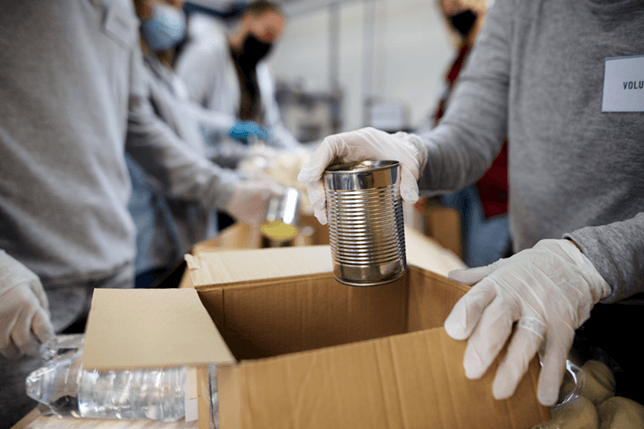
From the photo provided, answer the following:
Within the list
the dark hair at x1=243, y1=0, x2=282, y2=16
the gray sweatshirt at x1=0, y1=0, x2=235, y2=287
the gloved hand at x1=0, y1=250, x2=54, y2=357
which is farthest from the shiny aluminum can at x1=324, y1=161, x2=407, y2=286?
the dark hair at x1=243, y1=0, x2=282, y2=16

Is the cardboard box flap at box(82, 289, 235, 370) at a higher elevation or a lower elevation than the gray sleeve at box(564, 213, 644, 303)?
higher

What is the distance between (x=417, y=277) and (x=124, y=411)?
55 cm

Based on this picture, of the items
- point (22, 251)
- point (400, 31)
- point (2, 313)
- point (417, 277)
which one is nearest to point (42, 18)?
point (22, 251)

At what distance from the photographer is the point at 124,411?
1.92 ft

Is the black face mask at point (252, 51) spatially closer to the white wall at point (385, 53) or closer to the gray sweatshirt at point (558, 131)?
the white wall at point (385, 53)

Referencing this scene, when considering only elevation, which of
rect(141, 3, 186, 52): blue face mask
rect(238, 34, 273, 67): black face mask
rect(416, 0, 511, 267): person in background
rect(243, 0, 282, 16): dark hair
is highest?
rect(243, 0, 282, 16): dark hair

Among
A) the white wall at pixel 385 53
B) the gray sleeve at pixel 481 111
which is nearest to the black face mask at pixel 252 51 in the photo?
the white wall at pixel 385 53

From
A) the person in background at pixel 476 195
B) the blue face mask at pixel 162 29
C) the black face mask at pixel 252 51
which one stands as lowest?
the person in background at pixel 476 195

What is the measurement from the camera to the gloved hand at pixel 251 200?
4.42ft

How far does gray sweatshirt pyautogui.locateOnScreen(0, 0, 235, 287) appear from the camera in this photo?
0.83 meters

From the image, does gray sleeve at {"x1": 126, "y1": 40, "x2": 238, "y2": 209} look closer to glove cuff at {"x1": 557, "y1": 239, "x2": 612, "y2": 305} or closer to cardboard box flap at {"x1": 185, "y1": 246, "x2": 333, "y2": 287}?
cardboard box flap at {"x1": 185, "y1": 246, "x2": 333, "y2": 287}

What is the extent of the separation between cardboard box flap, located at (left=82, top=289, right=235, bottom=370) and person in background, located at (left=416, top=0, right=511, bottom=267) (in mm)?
1358

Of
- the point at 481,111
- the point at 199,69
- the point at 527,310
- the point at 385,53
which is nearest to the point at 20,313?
the point at 527,310

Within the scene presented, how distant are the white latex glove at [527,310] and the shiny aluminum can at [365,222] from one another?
12 cm
